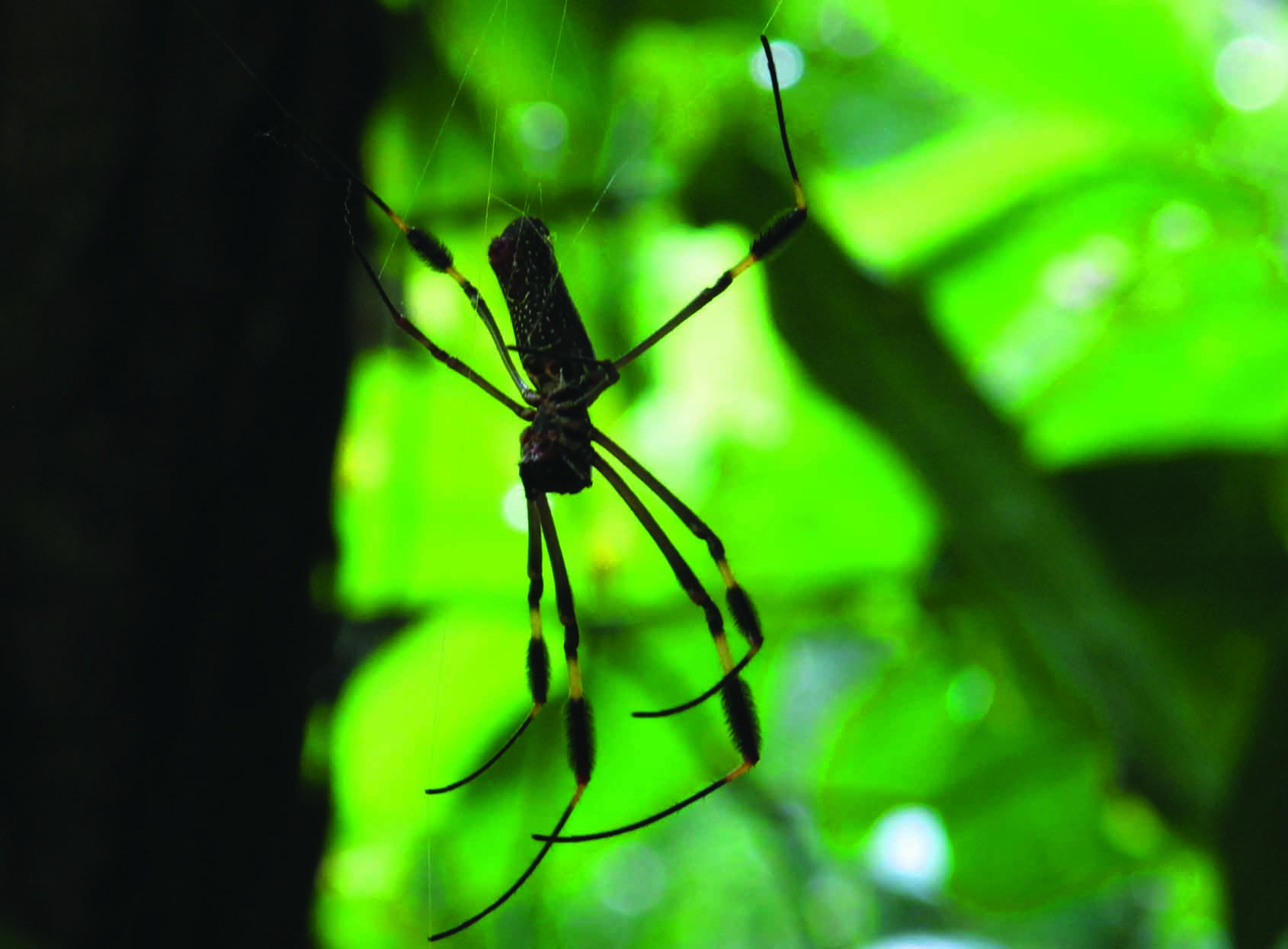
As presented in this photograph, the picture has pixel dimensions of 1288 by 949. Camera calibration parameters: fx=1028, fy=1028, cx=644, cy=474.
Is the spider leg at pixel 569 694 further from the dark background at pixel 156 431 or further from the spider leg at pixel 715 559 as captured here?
the dark background at pixel 156 431

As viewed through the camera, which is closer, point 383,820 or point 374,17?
point 374,17

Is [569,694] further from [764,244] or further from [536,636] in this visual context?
[764,244]

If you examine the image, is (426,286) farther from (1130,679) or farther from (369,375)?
(1130,679)

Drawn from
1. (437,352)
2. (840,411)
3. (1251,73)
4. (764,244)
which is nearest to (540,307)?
(437,352)

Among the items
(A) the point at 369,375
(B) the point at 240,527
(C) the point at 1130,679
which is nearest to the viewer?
(B) the point at 240,527

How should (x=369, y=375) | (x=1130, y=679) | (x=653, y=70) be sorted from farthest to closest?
(x=369, y=375), (x=653, y=70), (x=1130, y=679)

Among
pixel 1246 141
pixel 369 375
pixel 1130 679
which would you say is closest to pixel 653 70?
pixel 369 375

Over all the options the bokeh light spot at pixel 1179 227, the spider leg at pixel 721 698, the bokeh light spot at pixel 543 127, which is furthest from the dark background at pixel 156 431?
the bokeh light spot at pixel 1179 227
